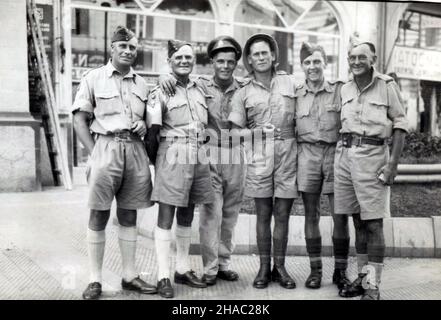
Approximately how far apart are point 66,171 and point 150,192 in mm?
608

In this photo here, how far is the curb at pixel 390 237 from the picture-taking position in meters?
3.97

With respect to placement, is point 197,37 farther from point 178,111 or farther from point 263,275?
point 263,275

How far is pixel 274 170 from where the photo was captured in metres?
3.38

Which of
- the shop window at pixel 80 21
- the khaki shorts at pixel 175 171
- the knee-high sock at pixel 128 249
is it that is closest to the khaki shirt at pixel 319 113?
the khaki shorts at pixel 175 171

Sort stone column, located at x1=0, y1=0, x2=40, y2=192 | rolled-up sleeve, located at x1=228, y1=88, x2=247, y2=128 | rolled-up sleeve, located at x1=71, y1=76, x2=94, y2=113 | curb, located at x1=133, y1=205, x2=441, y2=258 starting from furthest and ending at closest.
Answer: curb, located at x1=133, y1=205, x2=441, y2=258 < rolled-up sleeve, located at x1=228, y1=88, x2=247, y2=128 < stone column, located at x1=0, y1=0, x2=40, y2=192 < rolled-up sleeve, located at x1=71, y1=76, x2=94, y2=113

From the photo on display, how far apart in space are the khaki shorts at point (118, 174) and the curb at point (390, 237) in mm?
936

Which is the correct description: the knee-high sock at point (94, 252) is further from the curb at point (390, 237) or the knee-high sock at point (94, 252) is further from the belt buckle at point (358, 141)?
the belt buckle at point (358, 141)

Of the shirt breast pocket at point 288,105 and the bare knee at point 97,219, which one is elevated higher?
the shirt breast pocket at point 288,105

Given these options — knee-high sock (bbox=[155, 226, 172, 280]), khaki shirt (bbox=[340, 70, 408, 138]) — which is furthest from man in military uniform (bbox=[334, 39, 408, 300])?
knee-high sock (bbox=[155, 226, 172, 280])

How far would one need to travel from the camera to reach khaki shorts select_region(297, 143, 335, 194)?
3.32 metres

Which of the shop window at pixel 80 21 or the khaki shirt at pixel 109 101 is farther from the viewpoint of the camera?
the shop window at pixel 80 21

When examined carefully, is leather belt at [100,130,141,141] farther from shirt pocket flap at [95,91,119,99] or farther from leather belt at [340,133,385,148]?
leather belt at [340,133,385,148]

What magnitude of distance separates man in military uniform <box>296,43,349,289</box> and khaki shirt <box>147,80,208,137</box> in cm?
62
